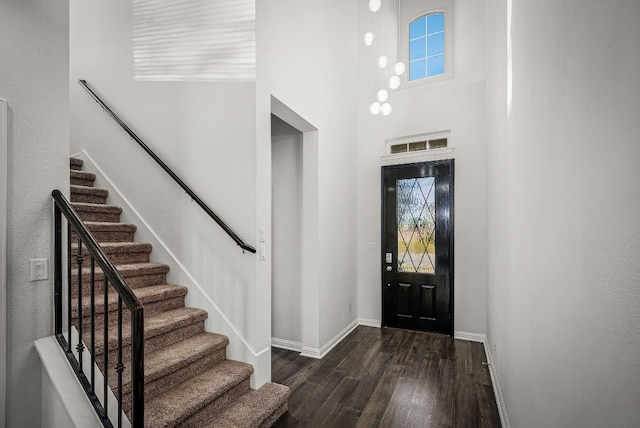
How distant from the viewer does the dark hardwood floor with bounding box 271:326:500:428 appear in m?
2.54

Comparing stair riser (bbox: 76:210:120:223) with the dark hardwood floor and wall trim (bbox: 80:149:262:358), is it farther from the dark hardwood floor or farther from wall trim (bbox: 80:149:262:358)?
the dark hardwood floor

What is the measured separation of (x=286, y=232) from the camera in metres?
4.19

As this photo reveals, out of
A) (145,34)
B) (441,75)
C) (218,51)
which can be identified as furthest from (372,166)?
(145,34)

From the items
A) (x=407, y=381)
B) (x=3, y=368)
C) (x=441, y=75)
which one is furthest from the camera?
(x=441, y=75)

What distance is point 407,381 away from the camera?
3145mm

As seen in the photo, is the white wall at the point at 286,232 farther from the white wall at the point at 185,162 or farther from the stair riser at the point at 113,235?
the stair riser at the point at 113,235

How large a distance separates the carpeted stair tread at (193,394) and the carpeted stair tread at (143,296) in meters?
0.72

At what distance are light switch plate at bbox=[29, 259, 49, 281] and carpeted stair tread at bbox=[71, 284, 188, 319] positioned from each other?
41 centimetres

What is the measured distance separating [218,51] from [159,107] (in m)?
0.89

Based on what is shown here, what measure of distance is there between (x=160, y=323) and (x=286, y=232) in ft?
6.45

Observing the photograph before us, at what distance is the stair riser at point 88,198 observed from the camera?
331 cm

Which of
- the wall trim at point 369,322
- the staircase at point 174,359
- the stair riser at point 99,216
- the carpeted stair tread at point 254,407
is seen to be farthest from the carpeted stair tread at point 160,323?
the wall trim at point 369,322

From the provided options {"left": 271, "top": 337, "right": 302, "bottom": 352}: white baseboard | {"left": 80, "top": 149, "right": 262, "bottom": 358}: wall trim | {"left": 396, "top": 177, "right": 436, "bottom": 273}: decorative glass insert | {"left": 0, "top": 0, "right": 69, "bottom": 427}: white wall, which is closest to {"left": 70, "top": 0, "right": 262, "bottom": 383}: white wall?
{"left": 80, "top": 149, "right": 262, "bottom": 358}: wall trim

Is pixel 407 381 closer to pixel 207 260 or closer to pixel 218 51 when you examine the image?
pixel 207 260
